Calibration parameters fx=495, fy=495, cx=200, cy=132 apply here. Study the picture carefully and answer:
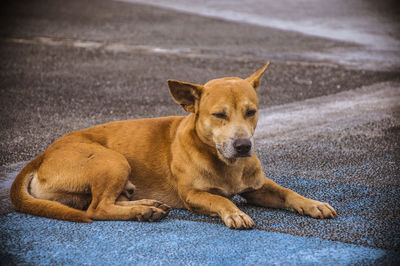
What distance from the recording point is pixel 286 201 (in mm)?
4145

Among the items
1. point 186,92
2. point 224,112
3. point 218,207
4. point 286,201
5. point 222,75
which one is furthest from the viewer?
point 222,75

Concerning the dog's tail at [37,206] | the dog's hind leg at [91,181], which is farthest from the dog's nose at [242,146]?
the dog's tail at [37,206]

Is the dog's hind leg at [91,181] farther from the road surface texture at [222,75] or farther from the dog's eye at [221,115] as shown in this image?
the dog's eye at [221,115]

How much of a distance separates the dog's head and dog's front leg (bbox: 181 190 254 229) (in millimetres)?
356

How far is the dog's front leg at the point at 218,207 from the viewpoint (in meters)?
3.74

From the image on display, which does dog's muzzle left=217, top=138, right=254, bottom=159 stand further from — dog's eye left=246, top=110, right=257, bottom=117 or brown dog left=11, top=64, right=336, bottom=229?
dog's eye left=246, top=110, right=257, bottom=117

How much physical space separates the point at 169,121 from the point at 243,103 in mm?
974

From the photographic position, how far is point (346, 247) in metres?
3.37

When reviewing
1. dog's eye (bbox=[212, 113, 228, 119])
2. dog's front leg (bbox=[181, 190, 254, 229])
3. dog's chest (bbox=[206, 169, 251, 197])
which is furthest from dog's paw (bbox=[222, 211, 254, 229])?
dog's eye (bbox=[212, 113, 228, 119])

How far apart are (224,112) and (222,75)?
231 inches

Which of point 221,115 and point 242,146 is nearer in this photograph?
point 242,146

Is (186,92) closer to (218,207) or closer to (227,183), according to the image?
(227,183)

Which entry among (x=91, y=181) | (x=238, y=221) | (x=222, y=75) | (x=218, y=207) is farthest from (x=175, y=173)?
(x=222, y=75)

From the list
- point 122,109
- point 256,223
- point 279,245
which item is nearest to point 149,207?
point 256,223
